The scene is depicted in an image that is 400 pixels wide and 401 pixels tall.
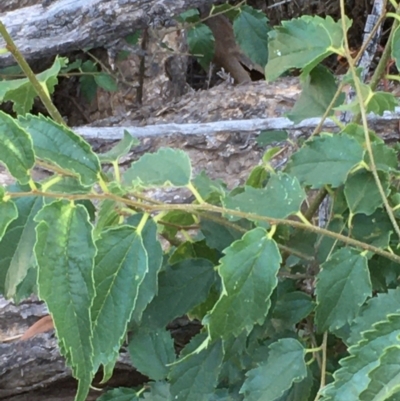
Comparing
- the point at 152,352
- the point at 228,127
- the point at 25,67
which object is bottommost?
the point at 152,352

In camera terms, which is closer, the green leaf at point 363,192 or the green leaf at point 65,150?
the green leaf at point 65,150

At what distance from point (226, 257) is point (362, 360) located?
0.16 meters

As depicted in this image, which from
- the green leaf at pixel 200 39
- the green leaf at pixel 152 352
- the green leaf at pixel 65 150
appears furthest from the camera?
the green leaf at pixel 200 39

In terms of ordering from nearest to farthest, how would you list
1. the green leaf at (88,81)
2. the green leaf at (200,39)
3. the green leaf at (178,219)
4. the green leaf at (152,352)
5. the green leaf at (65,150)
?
1. the green leaf at (65,150)
2. the green leaf at (178,219)
3. the green leaf at (152,352)
4. the green leaf at (200,39)
5. the green leaf at (88,81)

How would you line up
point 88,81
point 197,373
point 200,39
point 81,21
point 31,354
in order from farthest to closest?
point 88,81 < point 200,39 < point 81,21 < point 31,354 < point 197,373

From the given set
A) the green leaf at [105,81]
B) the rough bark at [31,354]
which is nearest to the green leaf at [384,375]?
the rough bark at [31,354]

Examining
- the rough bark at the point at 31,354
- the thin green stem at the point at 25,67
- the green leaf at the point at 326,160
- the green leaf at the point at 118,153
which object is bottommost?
the rough bark at the point at 31,354

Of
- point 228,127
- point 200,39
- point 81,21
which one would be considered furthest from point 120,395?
point 200,39

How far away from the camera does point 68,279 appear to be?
0.45 m

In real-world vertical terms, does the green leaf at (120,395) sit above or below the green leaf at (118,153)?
below

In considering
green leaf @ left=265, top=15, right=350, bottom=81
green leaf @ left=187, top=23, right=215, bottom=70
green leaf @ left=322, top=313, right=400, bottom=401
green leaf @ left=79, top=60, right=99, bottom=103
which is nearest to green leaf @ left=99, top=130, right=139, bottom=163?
green leaf @ left=265, top=15, right=350, bottom=81

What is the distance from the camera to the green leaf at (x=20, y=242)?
21.6 inches

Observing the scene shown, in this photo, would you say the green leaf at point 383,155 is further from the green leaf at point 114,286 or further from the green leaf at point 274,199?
the green leaf at point 114,286

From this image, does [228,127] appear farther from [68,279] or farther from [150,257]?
[68,279]
